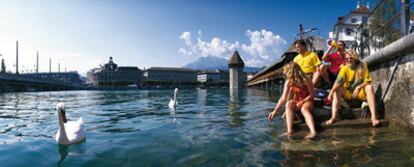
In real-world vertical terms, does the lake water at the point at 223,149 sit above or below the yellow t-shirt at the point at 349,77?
below

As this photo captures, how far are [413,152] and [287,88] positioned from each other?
261 cm

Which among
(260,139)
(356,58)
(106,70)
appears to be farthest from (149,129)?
(106,70)

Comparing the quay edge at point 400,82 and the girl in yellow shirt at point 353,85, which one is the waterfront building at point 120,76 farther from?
the quay edge at point 400,82

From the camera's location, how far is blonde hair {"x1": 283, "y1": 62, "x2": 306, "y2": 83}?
6637 mm

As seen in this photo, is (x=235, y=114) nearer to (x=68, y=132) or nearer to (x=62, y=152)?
(x=68, y=132)

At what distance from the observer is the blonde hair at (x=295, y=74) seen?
6637 millimetres

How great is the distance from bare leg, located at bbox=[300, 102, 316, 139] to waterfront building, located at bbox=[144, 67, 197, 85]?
511 ft

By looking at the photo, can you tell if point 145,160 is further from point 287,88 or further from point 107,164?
point 287,88

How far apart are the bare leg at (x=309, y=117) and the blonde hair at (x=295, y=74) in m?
0.53

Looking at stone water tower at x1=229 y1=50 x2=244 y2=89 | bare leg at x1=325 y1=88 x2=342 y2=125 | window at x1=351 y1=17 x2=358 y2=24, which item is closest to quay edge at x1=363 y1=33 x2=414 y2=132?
bare leg at x1=325 y1=88 x2=342 y2=125

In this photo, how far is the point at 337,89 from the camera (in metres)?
6.68

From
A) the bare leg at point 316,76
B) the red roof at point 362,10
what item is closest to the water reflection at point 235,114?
the bare leg at point 316,76

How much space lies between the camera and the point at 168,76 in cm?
17438

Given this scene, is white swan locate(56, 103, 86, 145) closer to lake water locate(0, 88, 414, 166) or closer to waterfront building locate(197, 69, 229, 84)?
lake water locate(0, 88, 414, 166)
